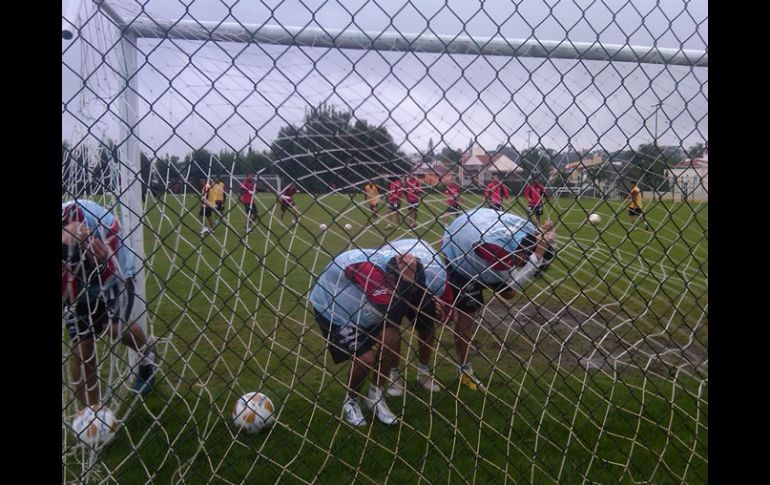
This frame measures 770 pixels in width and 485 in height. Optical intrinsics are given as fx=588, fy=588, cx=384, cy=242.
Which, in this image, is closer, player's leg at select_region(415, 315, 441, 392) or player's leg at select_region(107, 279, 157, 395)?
player's leg at select_region(107, 279, 157, 395)

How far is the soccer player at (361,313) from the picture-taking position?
3072 millimetres

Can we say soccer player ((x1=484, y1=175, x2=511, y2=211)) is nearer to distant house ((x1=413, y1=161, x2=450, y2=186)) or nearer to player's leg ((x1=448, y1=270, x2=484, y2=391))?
distant house ((x1=413, y1=161, x2=450, y2=186))

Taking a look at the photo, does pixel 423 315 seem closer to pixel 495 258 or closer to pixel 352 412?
pixel 495 258

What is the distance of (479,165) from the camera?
2.51 metres

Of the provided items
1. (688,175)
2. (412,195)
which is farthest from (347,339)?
(688,175)

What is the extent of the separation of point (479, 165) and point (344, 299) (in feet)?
4.19

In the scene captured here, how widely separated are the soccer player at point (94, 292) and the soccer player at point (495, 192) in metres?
1.60

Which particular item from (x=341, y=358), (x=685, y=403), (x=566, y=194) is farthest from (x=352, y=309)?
(x=685, y=403)

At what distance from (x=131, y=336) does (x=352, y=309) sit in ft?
4.45

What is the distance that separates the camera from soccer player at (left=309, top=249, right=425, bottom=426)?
3.07 meters

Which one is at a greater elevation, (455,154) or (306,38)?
(306,38)

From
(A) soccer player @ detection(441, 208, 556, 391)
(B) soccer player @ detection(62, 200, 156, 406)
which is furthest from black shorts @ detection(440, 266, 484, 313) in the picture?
(B) soccer player @ detection(62, 200, 156, 406)
